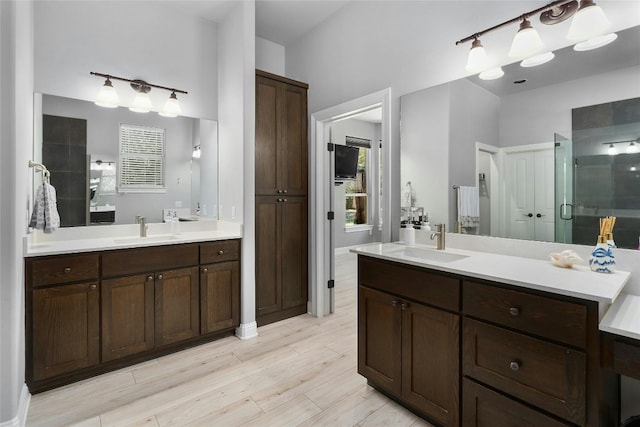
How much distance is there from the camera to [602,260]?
148 cm

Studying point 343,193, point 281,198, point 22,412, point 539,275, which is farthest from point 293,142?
point 343,193

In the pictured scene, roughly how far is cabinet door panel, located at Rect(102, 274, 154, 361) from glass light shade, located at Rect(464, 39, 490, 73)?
2785 mm

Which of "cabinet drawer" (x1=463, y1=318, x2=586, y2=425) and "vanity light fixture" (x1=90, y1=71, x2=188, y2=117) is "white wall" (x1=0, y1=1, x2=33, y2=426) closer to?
"vanity light fixture" (x1=90, y1=71, x2=188, y2=117)

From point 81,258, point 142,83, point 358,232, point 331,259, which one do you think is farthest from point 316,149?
point 358,232

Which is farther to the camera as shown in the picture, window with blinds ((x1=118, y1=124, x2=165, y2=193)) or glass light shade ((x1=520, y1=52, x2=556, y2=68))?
window with blinds ((x1=118, y1=124, x2=165, y2=193))

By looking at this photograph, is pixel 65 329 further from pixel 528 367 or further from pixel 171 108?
pixel 528 367

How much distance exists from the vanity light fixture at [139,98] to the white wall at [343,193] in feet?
11.4

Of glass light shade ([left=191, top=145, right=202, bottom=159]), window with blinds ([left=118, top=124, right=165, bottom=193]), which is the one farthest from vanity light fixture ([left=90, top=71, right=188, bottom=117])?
glass light shade ([left=191, top=145, right=202, bottom=159])

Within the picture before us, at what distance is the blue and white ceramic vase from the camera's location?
4.83ft

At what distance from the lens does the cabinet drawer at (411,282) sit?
5.24 feet

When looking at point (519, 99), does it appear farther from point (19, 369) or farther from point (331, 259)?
point (19, 369)

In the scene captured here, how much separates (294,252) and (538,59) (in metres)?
2.60

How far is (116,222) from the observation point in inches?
110

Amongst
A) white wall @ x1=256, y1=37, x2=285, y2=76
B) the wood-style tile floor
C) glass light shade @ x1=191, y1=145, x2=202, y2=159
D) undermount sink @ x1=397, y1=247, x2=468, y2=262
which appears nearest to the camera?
the wood-style tile floor
